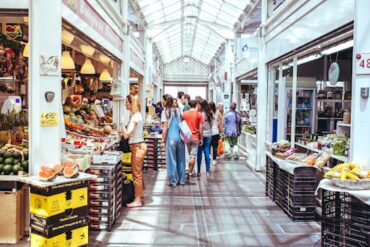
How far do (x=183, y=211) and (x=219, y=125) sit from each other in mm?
5184

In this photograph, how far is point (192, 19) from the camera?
17.2m

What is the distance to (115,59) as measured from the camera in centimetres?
827

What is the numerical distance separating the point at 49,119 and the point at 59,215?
40.8 inches

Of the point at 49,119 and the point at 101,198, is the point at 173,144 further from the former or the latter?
the point at 49,119

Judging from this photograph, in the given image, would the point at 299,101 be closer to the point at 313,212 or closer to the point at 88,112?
the point at 313,212

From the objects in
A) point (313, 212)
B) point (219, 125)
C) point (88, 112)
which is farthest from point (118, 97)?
point (313, 212)

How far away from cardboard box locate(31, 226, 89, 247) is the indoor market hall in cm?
1

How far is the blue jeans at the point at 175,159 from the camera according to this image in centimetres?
713

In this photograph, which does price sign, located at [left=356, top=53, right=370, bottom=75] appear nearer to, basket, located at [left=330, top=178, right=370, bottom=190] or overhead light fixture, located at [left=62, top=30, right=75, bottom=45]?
basket, located at [left=330, top=178, right=370, bottom=190]

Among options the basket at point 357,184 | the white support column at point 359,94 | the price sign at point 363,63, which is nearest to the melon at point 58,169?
the basket at point 357,184

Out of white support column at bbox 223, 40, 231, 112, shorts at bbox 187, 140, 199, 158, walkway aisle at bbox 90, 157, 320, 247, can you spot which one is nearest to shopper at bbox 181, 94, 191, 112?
shorts at bbox 187, 140, 199, 158

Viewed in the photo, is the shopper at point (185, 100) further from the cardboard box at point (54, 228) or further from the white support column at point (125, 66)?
the cardboard box at point (54, 228)

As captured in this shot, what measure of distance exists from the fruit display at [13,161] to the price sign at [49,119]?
43 centimetres

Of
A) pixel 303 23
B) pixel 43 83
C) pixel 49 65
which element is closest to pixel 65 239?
pixel 43 83
